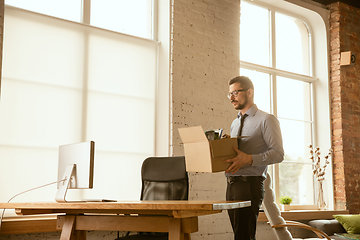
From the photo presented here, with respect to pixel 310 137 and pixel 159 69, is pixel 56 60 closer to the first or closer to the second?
pixel 159 69

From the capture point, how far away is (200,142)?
2.55 m

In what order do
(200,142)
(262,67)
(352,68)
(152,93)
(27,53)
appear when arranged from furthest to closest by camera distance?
(352,68) < (262,67) < (152,93) < (27,53) < (200,142)

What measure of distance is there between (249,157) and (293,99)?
3.87 meters

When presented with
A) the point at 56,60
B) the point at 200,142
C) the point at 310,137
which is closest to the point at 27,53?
the point at 56,60

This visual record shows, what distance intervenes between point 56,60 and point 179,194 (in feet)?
6.62

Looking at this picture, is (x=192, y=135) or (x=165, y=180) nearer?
(x=192, y=135)

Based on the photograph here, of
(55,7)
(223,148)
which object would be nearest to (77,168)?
(223,148)

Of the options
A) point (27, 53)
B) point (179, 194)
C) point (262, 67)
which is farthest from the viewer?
point (262, 67)

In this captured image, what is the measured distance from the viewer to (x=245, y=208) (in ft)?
9.33

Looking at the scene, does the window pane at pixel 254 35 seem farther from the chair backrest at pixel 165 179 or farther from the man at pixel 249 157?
the chair backrest at pixel 165 179

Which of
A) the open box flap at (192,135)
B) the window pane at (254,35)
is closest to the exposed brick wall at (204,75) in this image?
the window pane at (254,35)

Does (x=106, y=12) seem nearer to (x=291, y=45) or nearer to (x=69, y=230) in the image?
(x=69, y=230)

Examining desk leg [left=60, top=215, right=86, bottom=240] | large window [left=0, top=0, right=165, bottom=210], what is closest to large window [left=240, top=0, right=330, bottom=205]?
large window [left=0, top=0, right=165, bottom=210]

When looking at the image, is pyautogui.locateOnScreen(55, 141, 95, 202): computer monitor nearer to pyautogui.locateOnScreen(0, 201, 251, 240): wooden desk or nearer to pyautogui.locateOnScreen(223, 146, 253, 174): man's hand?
pyautogui.locateOnScreen(0, 201, 251, 240): wooden desk
